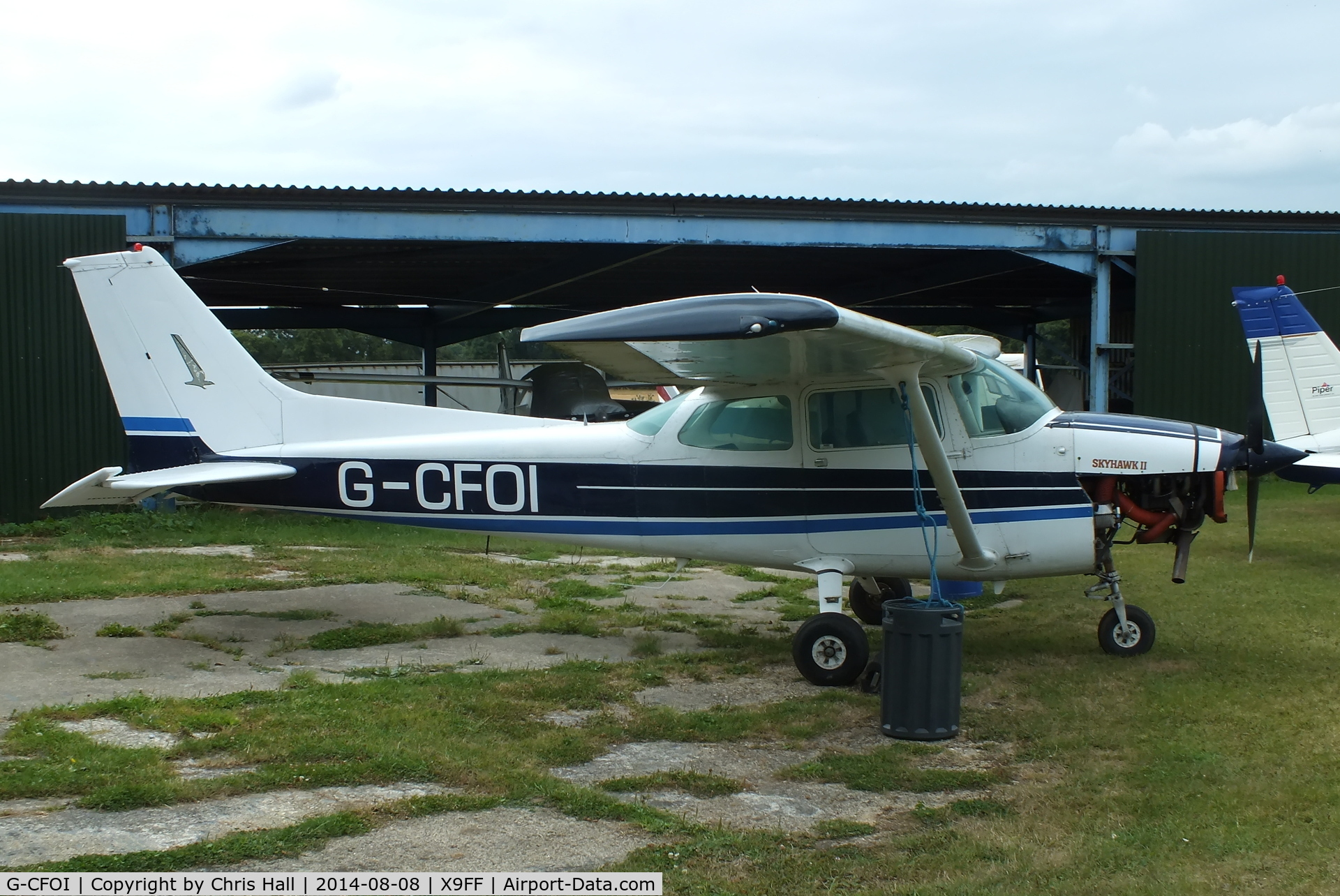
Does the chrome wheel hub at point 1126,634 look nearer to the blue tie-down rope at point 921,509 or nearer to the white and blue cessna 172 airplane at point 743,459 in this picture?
the white and blue cessna 172 airplane at point 743,459

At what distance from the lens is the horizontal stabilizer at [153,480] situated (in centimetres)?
757

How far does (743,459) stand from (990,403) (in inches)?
69.9

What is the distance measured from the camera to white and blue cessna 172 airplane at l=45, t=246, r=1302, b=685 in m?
7.21

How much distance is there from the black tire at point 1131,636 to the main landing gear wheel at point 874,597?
5.42 feet

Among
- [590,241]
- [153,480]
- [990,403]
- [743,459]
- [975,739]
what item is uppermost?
[590,241]

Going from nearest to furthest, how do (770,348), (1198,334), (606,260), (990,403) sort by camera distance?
(770,348) → (990,403) → (1198,334) → (606,260)

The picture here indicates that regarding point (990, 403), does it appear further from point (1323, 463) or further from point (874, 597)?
point (1323, 463)

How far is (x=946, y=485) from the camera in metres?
7.01

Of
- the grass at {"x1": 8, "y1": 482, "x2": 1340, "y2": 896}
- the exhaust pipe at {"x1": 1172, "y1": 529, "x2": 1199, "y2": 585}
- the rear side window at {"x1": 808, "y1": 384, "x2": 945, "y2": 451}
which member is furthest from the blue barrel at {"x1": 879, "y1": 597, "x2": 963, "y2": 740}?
the exhaust pipe at {"x1": 1172, "y1": 529, "x2": 1199, "y2": 585}

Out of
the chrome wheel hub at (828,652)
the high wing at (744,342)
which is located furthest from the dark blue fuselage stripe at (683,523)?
the high wing at (744,342)

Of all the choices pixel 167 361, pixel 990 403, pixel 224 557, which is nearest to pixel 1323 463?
pixel 990 403

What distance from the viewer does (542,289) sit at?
2066cm

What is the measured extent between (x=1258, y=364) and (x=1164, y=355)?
→ 11186 millimetres

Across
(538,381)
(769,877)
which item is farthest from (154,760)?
(538,381)
